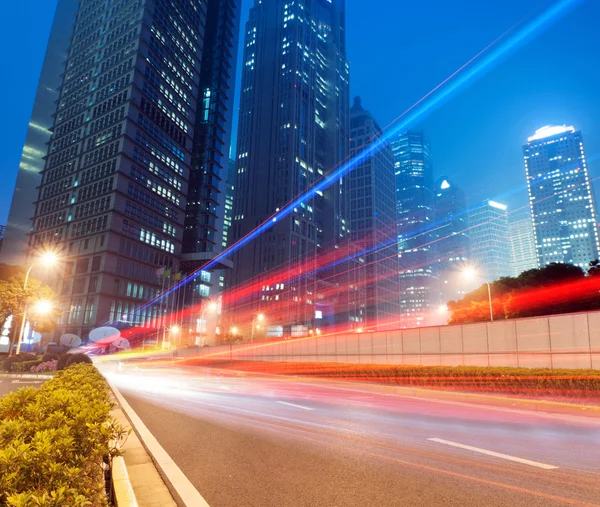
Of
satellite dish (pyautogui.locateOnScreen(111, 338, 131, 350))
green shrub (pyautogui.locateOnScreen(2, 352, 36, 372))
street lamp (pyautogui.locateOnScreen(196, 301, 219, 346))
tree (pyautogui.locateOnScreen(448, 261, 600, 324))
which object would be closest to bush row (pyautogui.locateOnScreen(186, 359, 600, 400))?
green shrub (pyautogui.locateOnScreen(2, 352, 36, 372))

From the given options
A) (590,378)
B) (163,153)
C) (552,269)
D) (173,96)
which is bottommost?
(590,378)

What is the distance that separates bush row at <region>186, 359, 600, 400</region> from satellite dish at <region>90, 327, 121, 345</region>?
61.0 meters

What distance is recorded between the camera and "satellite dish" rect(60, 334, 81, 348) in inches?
2894

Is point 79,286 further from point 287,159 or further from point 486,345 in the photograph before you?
point 287,159

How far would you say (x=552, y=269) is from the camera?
174 feet

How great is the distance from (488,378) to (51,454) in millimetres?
18162

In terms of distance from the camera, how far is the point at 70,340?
2918 inches

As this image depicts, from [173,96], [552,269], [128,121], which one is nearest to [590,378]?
[552,269]

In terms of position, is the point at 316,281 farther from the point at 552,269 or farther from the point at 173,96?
the point at 552,269

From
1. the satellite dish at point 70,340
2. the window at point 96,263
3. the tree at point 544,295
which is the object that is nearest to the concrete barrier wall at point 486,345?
the tree at point 544,295

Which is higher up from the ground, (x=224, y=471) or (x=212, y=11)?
(x=212, y=11)

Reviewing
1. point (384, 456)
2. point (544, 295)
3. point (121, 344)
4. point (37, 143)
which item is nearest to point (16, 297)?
point (121, 344)

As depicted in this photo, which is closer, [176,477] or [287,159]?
[176,477]

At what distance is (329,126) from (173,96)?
344 feet
